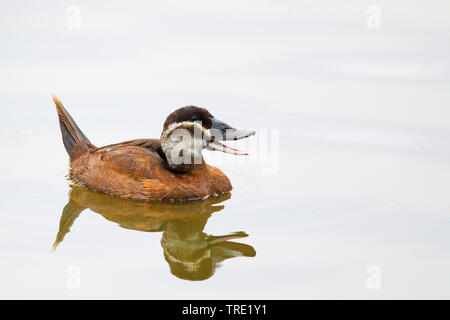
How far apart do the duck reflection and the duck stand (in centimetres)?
Answer: 14

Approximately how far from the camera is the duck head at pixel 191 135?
10625mm

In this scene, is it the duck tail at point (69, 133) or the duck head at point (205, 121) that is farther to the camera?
the duck tail at point (69, 133)

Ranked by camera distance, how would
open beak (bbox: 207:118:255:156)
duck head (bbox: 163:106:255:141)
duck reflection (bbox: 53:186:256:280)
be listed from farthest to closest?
open beak (bbox: 207:118:255:156)
duck head (bbox: 163:106:255:141)
duck reflection (bbox: 53:186:256:280)

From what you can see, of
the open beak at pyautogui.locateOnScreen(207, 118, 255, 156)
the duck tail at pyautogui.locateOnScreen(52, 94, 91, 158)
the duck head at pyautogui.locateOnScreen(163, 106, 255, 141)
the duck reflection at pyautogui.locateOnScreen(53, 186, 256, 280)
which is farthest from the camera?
the duck tail at pyautogui.locateOnScreen(52, 94, 91, 158)

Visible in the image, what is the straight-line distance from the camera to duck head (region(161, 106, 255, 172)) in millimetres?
10625

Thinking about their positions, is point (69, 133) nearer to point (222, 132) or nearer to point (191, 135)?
point (191, 135)

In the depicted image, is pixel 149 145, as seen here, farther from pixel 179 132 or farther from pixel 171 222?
pixel 171 222

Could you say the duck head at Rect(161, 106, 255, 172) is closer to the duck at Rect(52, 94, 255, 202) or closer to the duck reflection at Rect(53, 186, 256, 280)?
the duck at Rect(52, 94, 255, 202)

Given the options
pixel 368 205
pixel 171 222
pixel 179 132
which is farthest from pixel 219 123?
pixel 368 205

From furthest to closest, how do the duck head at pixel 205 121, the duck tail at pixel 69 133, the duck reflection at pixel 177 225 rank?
the duck tail at pixel 69 133
the duck head at pixel 205 121
the duck reflection at pixel 177 225

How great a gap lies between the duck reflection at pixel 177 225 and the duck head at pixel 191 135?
57cm

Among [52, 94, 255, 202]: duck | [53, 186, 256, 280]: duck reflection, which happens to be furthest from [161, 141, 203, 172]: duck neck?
[53, 186, 256, 280]: duck reflection

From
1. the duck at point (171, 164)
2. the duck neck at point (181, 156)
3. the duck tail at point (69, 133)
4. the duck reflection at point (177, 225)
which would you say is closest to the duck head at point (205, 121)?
the duck at point (171, 164)

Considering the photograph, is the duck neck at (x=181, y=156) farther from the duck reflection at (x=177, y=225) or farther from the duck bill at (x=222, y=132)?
the duck reflection at (x=177, y=225)
